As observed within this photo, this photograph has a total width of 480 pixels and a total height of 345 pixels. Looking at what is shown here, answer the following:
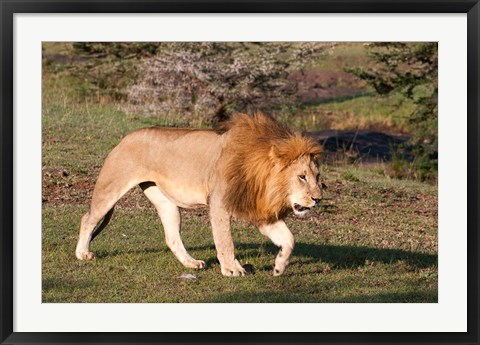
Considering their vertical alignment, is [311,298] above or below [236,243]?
below

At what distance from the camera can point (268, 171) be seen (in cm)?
898

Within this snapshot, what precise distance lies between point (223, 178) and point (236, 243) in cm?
237

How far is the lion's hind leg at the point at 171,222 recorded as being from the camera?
984cm

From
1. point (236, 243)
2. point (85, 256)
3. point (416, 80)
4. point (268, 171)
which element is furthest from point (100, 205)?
point (416, 80)

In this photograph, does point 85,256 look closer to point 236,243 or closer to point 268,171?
point 236,243

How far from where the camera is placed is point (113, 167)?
9742 mm

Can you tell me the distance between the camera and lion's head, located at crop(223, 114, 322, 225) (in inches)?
347

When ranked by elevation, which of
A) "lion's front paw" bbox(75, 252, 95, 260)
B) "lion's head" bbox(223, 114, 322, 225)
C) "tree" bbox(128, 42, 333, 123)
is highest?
"tree" bbox(128, 42, 333, 123)

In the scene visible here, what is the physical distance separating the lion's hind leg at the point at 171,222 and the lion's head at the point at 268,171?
38.9 inches

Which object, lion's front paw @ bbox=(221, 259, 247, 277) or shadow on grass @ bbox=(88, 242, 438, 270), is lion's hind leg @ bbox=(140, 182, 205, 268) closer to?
shadow on grass @ bbox=(88, 242, 438, 270)

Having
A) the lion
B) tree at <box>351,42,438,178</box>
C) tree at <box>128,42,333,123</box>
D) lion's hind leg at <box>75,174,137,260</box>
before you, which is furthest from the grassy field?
tree at <box>351,42,438,178</box>

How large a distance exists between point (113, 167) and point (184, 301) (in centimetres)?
181

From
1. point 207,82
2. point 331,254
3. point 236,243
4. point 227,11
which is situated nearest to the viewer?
point 227,11

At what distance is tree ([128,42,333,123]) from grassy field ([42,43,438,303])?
1114mm
